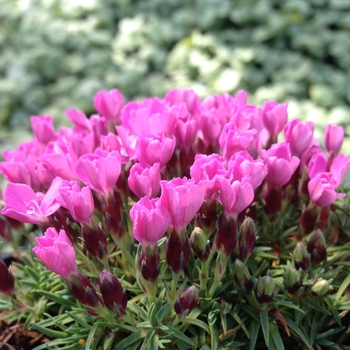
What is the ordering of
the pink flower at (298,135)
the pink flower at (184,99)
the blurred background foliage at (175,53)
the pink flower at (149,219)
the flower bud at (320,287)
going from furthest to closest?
1. the blurred background foliage at (175,53)
2. the pink flower at (184,99)
3. the pink flower at (298,135)
4. the flower bud at (320,287)
5. the pink flower at (149,219)

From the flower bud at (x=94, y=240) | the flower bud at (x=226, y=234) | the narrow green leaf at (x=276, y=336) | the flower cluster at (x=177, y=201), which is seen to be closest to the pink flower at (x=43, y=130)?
the flower cluster at (x=177, y=201)

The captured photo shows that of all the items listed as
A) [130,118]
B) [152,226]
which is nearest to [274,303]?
[152,226]

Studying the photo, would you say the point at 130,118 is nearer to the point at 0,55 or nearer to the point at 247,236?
the point at 247,236

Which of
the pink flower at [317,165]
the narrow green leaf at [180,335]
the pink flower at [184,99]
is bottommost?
the narrow green leaf at [180,335]

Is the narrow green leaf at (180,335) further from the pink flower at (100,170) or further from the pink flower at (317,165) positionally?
the pink flower at (317,165)

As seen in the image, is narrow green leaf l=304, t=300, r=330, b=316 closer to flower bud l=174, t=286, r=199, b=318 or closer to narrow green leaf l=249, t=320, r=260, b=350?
narrow green leaf l=249, t=320, r=260, b=350
